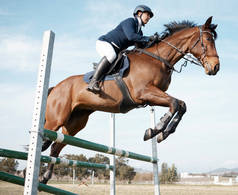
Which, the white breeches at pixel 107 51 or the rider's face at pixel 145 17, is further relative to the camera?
the rider's face at pixel 145 17

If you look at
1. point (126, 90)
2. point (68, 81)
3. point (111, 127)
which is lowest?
point (111, 127)

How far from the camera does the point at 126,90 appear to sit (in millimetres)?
4164

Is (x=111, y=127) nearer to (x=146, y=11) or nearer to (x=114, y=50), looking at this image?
(x=114, y=50)

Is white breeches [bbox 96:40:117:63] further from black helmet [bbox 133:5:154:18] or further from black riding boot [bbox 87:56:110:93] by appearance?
black helmet [bbox 133:5:154:18]

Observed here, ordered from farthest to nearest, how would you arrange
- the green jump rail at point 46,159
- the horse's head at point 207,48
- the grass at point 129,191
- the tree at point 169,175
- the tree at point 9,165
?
the tree at point 169,175 → the tree at point 9,165 → the grass at point 129,191 → the horse's head at point 207,48 → the green jump rail at point 46,159

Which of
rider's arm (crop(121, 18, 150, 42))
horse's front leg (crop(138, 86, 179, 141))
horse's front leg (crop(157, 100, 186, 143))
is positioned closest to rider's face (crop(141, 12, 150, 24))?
rider's arm (crop(121, 18, 150, 42))

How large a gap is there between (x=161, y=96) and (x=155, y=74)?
0.43 m

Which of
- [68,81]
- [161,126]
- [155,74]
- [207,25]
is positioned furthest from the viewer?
[68,81]

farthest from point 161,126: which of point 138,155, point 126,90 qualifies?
point 138,155

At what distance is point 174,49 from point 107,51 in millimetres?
1066

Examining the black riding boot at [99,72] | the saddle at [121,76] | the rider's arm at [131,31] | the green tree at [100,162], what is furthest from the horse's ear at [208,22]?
the green tree at [100,162]

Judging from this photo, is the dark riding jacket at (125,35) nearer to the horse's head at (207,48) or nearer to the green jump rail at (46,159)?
the horse's head at (207,48)

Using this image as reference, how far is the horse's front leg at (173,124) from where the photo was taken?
12.3 ft

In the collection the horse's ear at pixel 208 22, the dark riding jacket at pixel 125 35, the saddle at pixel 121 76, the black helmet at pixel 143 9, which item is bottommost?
the saddle at pixel 121 76
